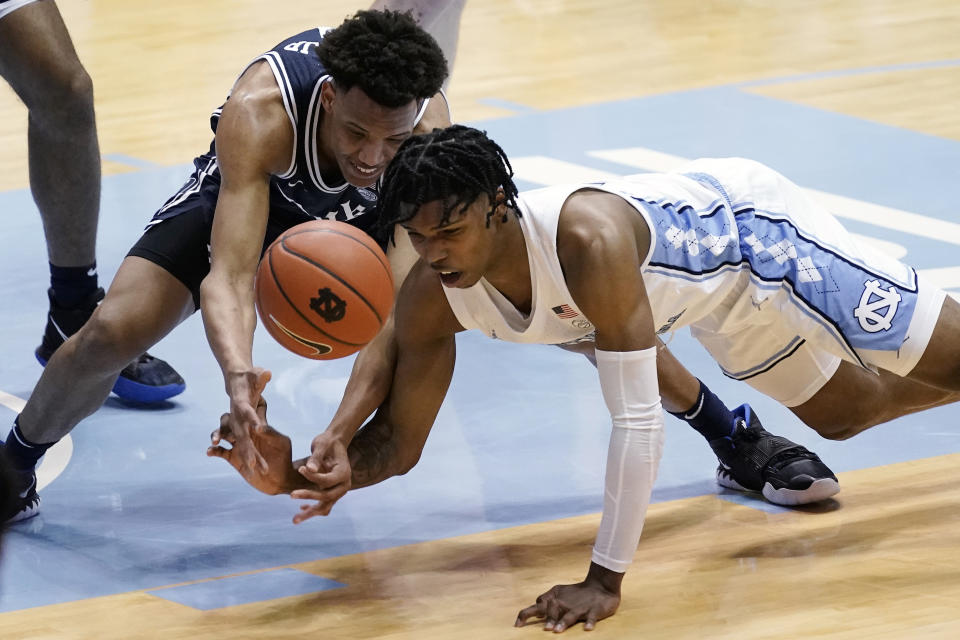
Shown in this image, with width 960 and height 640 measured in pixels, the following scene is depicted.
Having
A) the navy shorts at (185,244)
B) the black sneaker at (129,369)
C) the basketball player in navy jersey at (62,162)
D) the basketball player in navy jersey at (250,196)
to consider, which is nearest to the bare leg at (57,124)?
the basketball player in navy jersey at (62,162)

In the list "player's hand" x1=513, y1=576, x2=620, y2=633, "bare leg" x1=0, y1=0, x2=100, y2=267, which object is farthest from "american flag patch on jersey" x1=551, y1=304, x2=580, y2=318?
"bare leg" x1=0, y1=0, x2=100, y2=267

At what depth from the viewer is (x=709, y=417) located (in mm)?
4336

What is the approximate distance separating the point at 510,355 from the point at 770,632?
2235mm

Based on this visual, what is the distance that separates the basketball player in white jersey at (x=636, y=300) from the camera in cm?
335

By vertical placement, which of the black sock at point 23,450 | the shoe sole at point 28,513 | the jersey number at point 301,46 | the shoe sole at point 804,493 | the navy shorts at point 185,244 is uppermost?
the jersey number at point 301,46

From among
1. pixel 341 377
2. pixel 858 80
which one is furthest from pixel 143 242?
pixel 858 80

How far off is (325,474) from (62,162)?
1.73 metres

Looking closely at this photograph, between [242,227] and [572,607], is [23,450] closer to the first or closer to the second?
[242,227]

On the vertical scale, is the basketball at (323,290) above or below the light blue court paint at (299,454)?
above

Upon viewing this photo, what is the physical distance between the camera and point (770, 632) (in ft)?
10.9

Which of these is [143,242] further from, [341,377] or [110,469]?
[341,377]

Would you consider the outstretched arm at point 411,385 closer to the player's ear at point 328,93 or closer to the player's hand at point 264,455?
the player's hand at point 264,455

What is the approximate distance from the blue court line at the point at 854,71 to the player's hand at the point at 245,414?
5.81m

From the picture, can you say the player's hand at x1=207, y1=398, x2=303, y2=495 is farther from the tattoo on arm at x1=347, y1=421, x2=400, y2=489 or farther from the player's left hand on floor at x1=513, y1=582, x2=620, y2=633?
the player's left hand on floor at x1=513, y1=582, x2=620, y2=633
